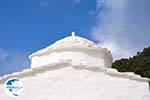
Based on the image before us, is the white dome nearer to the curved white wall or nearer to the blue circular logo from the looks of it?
the curved white wall

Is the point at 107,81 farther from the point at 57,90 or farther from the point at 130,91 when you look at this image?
the point at 57,90

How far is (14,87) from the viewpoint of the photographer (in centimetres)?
1411

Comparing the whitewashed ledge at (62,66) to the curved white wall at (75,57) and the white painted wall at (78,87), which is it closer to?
the white painted wall at (78,87)

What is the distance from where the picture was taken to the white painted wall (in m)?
13.8

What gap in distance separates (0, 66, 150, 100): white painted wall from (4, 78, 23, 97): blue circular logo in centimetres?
15

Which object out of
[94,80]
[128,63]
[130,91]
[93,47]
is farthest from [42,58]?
[128,63]

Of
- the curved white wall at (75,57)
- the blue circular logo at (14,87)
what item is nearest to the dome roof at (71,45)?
the curved white wall at (75,57)

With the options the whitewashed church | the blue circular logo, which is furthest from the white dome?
the blue circular logo

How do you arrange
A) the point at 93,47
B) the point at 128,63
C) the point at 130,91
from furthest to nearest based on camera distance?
the point at 128,63 → the point at 93,47 → the point at 130,91

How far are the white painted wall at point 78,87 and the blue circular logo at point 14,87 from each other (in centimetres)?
15

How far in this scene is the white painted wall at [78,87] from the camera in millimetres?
13844

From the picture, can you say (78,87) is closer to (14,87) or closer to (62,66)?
(62,66)

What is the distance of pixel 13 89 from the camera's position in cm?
1409

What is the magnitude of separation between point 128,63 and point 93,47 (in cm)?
1850
